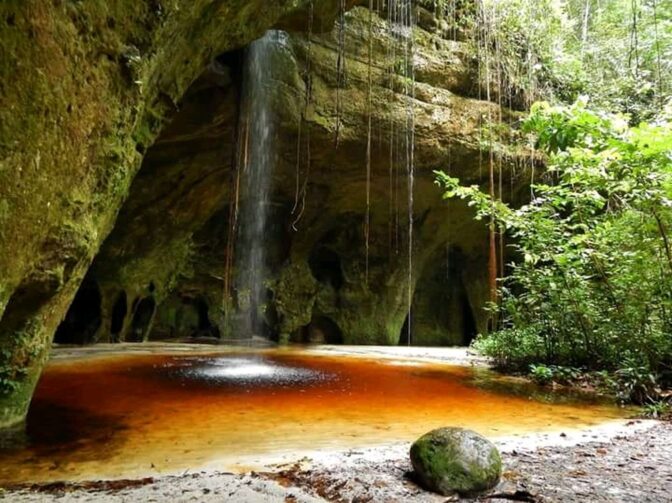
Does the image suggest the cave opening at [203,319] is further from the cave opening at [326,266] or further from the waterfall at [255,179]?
the cave opening at [326,266]

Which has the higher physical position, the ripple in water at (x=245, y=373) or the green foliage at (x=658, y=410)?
the green foliage at (x=658, y=410)

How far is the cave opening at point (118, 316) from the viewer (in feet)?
41.4

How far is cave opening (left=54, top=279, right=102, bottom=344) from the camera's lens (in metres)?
11.8

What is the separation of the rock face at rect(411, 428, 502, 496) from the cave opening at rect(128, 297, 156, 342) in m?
12.6

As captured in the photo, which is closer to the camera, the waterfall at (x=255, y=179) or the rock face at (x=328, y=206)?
the waterfall at (x=255, y=179)

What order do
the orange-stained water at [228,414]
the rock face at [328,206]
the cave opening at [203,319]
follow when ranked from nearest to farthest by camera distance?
the orange-stained water at [228,414]
the rock face at [328,206]
the cave opening at [203,319]

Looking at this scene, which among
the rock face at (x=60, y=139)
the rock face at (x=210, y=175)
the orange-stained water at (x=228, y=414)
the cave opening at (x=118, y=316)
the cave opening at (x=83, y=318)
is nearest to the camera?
the rock face at (x=60, y=139)

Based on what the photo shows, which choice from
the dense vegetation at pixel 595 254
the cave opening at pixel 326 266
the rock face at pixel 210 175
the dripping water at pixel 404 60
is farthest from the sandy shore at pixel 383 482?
the cave opening at pixel 326 266

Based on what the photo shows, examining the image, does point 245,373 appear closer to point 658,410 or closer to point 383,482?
point 383,482

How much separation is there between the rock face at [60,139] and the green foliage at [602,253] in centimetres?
471

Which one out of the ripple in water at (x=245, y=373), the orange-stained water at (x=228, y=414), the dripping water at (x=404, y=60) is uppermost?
the dripping water at (x=404, y=60)

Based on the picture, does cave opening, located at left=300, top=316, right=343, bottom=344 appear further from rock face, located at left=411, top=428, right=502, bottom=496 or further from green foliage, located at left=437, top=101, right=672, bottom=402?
rock face, located at left=411, top=428, right=502, bottom=496

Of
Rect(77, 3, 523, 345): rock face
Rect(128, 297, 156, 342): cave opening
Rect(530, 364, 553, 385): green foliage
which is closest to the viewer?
Rect(530, 364, 553, 385): green foliage

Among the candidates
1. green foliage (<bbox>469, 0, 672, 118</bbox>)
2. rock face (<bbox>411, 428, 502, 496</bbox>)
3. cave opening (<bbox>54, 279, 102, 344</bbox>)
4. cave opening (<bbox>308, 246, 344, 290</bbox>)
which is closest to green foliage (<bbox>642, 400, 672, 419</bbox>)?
rock face (<bbox>411, 428, 502, 496</bbox>)
